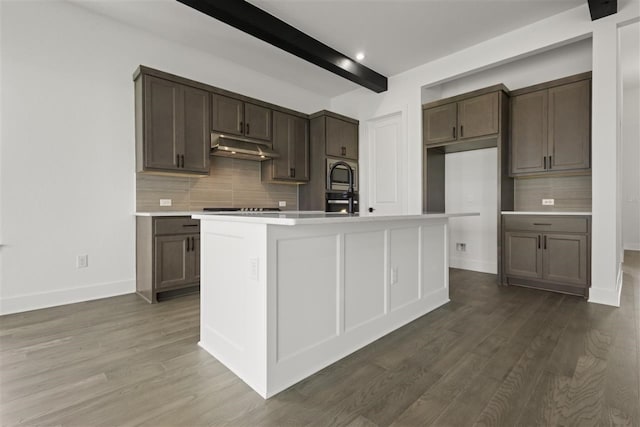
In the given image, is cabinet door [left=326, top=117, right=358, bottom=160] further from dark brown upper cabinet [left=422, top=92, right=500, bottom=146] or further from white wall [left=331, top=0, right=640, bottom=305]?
white wall [left=331, top=0, right=640, bottom=305]

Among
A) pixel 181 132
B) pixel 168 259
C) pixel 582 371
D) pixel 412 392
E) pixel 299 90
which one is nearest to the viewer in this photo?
pixel 412 392

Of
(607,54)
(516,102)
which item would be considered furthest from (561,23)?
(516,102)

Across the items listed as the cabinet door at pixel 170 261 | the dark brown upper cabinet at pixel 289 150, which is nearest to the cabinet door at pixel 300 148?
the dark brown upper cabinet at pixel 289 150

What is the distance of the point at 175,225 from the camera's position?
3240mm

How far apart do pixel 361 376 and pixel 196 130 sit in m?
3.13

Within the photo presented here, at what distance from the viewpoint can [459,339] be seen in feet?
7.30

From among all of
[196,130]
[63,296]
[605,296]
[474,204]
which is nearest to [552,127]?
[474,204]

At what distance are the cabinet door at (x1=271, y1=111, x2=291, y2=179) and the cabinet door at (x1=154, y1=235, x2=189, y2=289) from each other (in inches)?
67.9

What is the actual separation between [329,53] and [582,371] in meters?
3.87

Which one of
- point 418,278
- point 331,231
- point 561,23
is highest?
point 561,23

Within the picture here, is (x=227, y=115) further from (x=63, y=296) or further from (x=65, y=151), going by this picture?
(x=63, y=296)

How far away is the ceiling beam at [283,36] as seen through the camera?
287 cm

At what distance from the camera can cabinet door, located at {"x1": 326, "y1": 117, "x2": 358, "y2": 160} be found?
15.9ft

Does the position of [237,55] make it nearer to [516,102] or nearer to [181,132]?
[181,132]
